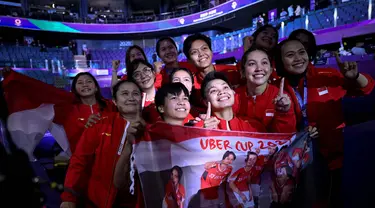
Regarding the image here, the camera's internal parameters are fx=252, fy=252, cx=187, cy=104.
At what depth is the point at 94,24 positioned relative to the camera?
68.5 feet

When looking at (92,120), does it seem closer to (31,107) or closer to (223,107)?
(31,107)

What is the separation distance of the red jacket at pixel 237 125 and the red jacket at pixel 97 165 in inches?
24.4

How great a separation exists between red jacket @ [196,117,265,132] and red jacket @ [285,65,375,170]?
0.32 m

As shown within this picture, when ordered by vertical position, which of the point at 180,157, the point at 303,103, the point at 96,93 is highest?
the point at 96,93

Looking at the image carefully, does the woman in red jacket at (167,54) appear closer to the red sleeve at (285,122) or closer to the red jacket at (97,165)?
the red jacket at (97,165)

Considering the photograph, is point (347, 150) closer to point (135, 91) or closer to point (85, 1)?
point (135, 91)

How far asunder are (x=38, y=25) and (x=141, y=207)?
68.7 feet

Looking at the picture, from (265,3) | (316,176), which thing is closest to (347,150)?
(316,176)

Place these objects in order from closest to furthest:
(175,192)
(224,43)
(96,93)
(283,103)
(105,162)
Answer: (175,192) < (283,103) < (105,162) < (96,93) < (224,43)

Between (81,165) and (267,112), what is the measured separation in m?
1.37

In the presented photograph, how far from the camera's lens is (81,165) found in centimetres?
175

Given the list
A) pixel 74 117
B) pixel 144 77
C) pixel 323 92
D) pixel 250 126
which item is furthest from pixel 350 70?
pixel 74 117

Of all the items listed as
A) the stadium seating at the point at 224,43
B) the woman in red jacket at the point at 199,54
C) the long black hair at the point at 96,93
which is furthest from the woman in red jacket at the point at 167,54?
the stadium seating at the point at 224,43

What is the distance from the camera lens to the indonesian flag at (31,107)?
2.14 meters
